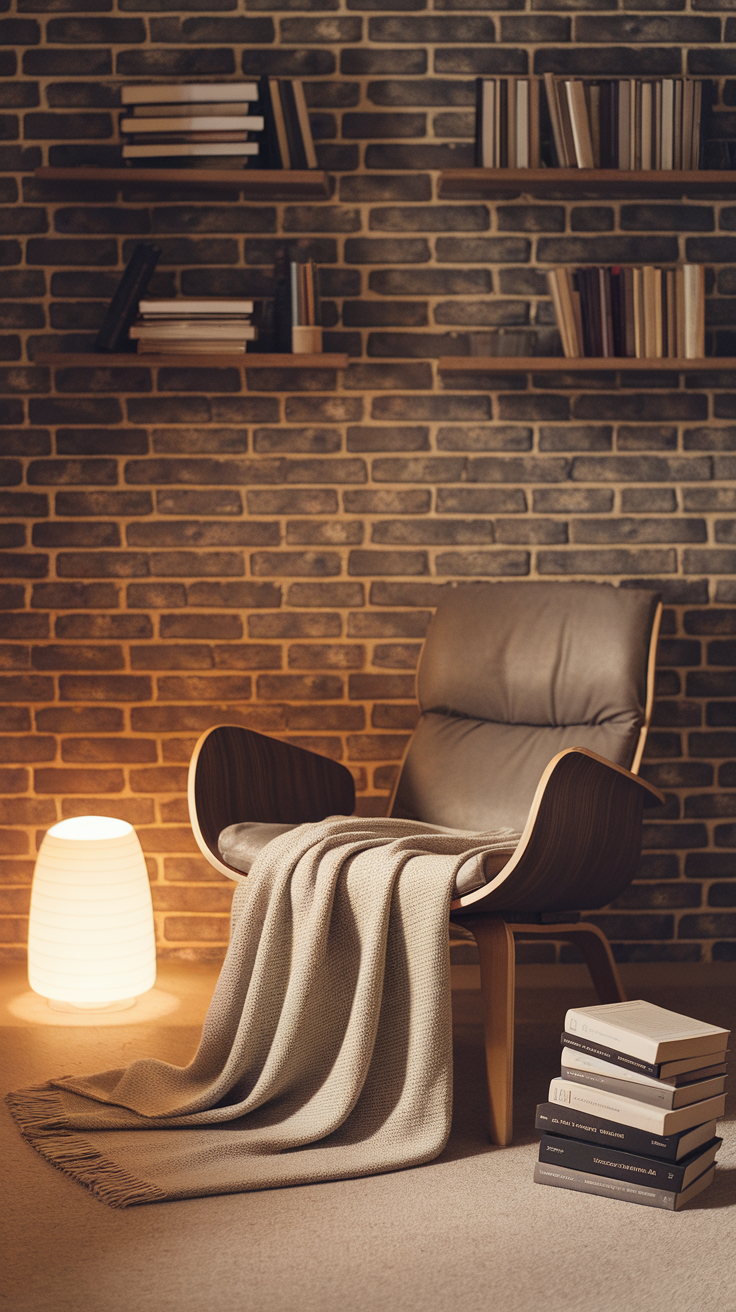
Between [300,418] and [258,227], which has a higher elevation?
[258,227]

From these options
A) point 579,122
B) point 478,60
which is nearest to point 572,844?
point 579,122

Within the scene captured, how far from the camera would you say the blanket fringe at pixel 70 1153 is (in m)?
1.60

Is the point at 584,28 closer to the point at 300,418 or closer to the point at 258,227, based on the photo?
the point at 258,227

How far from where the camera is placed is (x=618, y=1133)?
1.63 meters

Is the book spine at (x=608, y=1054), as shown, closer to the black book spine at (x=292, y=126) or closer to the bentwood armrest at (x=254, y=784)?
the bentwood armrest at (x=254, y=784)

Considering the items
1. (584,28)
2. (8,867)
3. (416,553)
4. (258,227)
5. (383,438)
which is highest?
(584,28)

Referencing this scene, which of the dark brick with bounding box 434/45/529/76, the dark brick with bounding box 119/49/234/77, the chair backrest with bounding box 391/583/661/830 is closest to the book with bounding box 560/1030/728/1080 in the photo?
the chair backrest with bounding box 391/583/661/830

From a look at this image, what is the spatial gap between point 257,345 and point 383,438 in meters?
0.38

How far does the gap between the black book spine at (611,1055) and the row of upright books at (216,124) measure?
6.70 ft

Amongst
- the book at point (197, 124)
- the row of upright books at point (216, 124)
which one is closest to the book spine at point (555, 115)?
the row of upright books at point (216, 124)

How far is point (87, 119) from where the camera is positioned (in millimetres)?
2738

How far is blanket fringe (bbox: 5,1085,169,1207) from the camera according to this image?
5.24ft

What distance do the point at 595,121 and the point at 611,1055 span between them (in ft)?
6.94

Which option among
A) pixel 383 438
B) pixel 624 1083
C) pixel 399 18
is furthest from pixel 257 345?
pixel 624 1083
